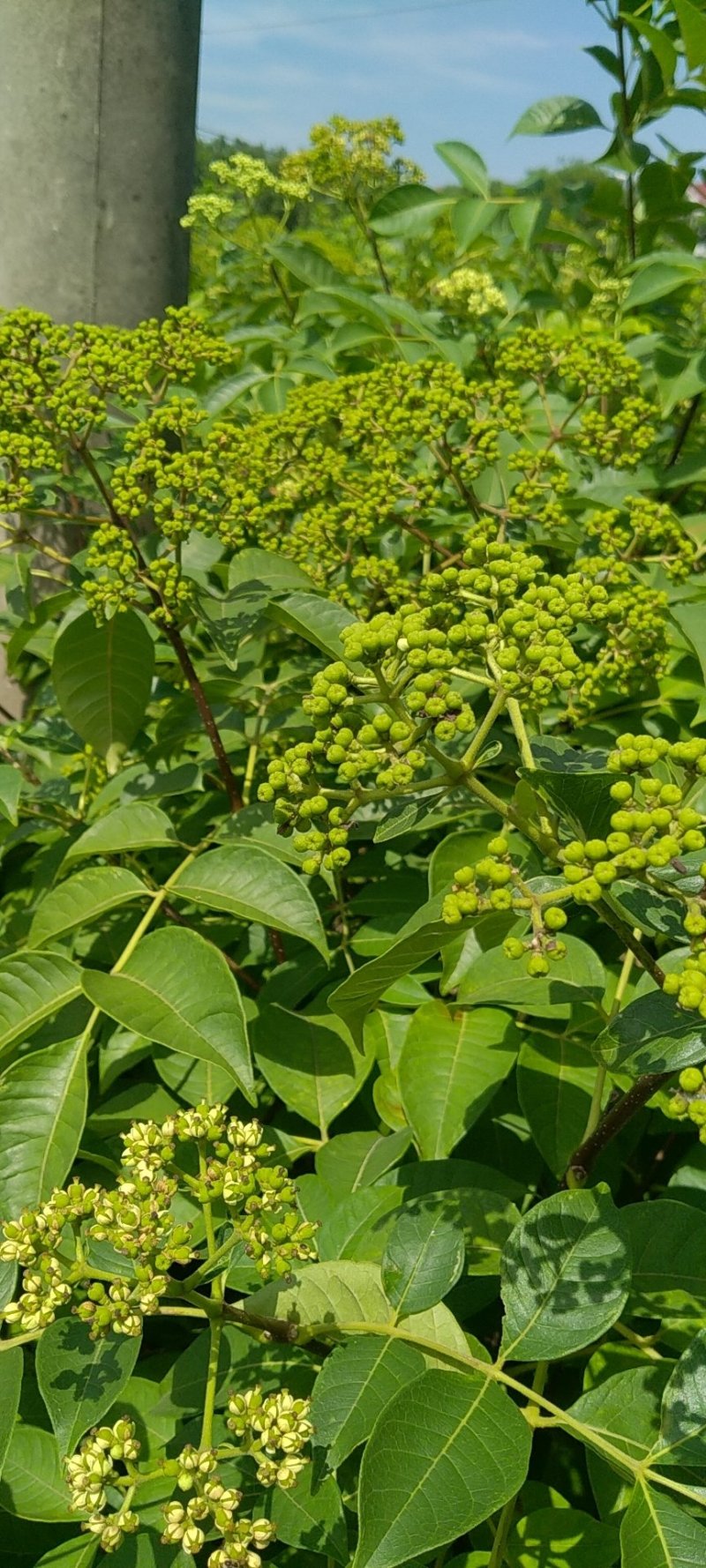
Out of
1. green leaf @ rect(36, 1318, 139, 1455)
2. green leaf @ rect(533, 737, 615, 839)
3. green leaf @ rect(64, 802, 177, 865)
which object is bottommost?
green leaf @ rect(36, 1318, 139, 1455)

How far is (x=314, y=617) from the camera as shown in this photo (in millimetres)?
1816

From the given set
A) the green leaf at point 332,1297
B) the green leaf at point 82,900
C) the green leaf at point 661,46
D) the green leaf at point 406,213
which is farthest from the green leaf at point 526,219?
the green leaf at point 332,1297

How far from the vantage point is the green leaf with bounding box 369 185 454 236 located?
3.15m

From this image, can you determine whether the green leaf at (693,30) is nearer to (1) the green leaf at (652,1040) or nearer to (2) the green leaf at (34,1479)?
(1) the green leaf at (652,1040)

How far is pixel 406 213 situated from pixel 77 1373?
2.94 m

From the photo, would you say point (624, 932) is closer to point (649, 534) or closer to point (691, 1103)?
point (691, 1103)

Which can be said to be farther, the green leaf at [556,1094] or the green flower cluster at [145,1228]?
A: the green leaf at [556,1094]

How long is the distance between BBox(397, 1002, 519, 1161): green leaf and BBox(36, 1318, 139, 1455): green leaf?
1.44 ft

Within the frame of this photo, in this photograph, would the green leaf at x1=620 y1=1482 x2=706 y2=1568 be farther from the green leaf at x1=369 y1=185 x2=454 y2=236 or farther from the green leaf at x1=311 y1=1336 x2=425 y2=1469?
the green leaf at x1=369 y1=185 x2=454 y2=236

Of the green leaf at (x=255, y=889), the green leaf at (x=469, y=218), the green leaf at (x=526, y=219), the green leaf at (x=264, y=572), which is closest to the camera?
the green leaf at (x=255, y=889)

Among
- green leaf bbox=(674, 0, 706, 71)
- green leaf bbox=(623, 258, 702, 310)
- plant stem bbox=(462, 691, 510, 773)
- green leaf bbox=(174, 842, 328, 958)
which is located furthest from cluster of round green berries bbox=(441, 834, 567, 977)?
green leaf bbox=(674, 0, 706, 71)

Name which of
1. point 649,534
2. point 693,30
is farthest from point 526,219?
point 649,534

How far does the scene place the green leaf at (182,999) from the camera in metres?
1.46

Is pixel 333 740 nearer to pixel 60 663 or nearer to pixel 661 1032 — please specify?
pixel 661 1032
